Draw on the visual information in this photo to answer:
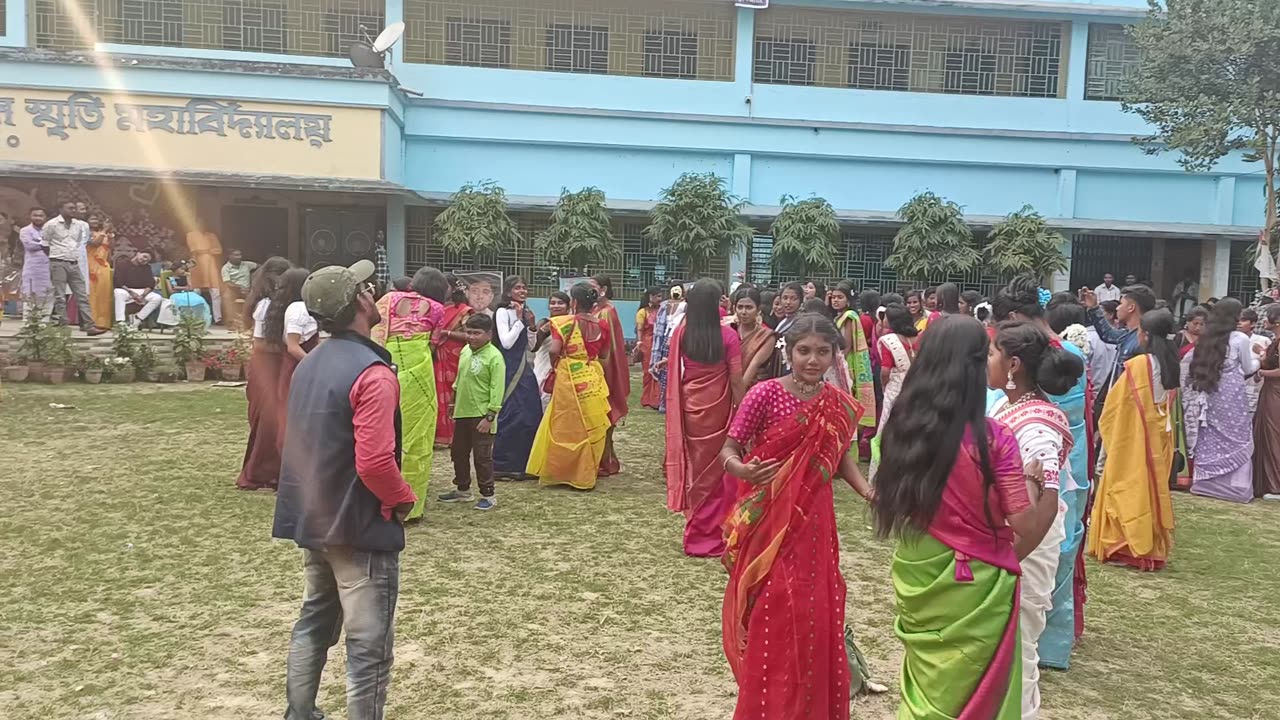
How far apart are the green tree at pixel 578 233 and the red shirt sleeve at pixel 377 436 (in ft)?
43.3

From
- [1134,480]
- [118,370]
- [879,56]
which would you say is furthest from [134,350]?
[879,56]

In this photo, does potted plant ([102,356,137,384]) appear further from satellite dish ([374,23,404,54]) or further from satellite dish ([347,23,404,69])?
satellite dish ([374,23,404,54])

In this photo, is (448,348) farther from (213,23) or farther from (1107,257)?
(1107,257)

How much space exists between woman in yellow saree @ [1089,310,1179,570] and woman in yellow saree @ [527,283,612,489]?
3579 mm

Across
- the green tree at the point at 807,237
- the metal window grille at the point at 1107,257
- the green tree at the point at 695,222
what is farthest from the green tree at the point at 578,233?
the metal window grille at the point at 1107,257

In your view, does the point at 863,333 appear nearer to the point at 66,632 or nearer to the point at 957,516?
the point at 957,516

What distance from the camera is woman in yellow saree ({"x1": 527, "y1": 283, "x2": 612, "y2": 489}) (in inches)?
293

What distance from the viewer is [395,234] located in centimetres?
1755

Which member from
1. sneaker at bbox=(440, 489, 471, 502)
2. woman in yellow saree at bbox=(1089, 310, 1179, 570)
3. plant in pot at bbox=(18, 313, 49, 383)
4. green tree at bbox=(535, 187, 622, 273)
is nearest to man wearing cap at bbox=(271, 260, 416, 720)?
sneaker at bbox=(440, 489, 471, 502)

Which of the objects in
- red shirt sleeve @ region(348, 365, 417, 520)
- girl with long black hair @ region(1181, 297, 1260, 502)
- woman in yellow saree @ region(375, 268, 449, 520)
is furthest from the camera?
girl with long black hair @ region(1181, 297, 1260, 502)

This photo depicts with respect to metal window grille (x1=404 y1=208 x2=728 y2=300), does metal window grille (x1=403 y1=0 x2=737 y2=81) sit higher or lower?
higher

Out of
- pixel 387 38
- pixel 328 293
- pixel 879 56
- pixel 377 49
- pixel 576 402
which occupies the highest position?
pixel 879 56

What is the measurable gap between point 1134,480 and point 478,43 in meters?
15.3

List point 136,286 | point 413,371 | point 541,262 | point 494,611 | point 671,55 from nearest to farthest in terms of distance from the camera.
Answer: point 494,611
point 413,371
point 136,286
point 541,262
point 671,55
